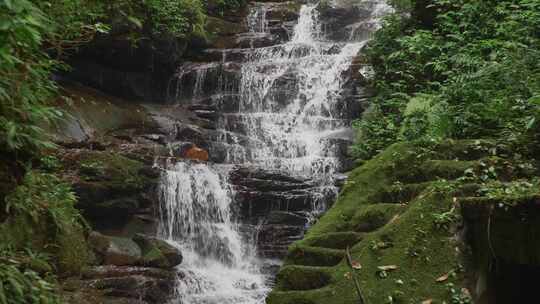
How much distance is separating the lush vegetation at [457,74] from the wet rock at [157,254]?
12.1 feet

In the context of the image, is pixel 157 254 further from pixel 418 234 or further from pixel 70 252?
pixel 418 234

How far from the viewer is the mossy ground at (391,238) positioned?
4238 millimetres

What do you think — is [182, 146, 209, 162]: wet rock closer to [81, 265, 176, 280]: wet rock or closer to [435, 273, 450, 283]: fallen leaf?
[81, 265, 176, 280]: wet rock

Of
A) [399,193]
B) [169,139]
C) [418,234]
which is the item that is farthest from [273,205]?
[418,234]

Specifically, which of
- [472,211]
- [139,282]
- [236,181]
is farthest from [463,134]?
[236,181]

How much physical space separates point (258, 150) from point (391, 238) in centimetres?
971

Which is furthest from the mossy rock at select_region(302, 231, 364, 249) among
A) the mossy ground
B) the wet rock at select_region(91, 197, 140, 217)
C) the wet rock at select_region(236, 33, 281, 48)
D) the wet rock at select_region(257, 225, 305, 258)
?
the wet rock at select_region(236, 33, 281, 48)

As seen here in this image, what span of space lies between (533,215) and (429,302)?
1.01m

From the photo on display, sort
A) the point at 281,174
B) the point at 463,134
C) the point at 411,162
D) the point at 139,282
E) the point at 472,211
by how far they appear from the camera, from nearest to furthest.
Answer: the point at 472,211
the point at 411,162
the point at 463,134
the point at 139,282
the point at 281,174

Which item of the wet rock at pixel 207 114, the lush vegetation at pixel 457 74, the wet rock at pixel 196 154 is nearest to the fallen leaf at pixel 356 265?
the lush vegetation at pixel 457 74

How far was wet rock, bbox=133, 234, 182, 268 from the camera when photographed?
30.1 feet

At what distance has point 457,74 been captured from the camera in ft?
25.6

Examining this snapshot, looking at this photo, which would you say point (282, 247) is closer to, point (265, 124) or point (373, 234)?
point (265, 124)

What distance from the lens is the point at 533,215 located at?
13.4 feet
